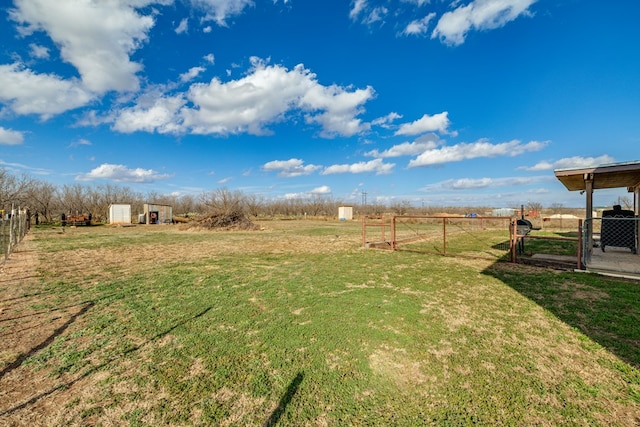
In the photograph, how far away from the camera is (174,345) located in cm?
312

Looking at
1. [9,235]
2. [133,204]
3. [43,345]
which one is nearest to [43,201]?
[133,204]

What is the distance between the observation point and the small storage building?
29828 mm

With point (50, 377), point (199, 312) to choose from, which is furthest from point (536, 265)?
point (50, 377)

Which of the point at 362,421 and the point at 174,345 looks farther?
the point at 174,345

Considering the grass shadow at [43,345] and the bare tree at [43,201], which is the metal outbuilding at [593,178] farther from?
the bare tree at [43,201]

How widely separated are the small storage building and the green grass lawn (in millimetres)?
27244

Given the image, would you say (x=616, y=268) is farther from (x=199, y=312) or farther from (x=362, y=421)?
(x=199, y=312)

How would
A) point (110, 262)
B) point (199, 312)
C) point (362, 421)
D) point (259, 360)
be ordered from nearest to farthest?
1. point (362, 421)
2. point (259, 360)
3. point (199, 312)
4. point (110, 262)

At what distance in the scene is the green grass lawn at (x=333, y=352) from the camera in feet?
6.98

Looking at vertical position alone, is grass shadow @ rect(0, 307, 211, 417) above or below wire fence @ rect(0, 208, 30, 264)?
below

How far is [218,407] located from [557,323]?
4.39 metres

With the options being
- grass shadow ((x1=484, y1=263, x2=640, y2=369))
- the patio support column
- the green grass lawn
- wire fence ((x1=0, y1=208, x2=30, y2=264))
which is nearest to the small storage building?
wire fence ((x1=0, y1=208, x2=30, y2=264))

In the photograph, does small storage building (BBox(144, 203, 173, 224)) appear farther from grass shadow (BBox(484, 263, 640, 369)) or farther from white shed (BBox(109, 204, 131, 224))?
grass shadow (BBox(484, 263, 640, 369))

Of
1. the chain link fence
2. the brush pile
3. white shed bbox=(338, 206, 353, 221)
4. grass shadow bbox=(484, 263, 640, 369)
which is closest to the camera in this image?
grass shadow bbox=(484, 263, 640, 369)
